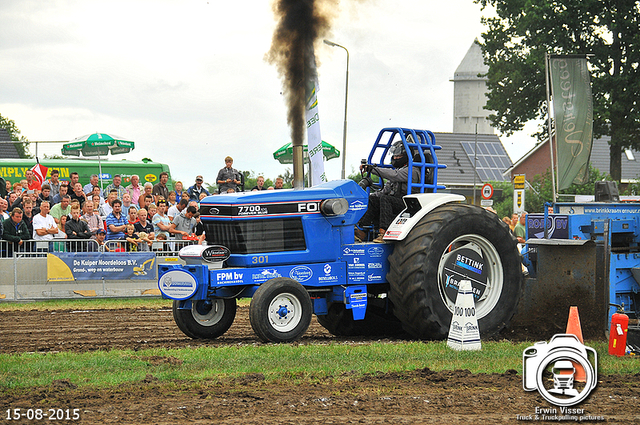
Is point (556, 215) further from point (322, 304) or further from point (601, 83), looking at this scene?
point (601, 83)

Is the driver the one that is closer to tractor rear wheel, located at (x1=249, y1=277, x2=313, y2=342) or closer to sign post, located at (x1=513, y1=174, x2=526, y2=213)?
tractor rear wheel, located at (x1=249, y1=277, x2=313, y2=342)

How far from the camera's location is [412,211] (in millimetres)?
8258

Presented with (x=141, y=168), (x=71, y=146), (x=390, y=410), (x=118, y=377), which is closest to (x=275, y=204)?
(x=118, y=377)

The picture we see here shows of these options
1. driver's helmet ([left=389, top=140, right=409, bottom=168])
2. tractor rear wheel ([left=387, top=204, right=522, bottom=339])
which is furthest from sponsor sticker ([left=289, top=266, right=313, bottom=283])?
driver's helmet ([left=389, top=140, right=409, bottom=168])

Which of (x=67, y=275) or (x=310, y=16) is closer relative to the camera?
(x=310, y=16)

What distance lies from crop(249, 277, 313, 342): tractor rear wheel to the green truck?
1836 cm

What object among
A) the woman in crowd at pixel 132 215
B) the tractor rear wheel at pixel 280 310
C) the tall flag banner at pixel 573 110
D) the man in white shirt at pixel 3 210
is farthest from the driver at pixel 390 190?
the tall flag banner at pixel 573 110

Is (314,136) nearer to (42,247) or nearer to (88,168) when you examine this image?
(42,247)

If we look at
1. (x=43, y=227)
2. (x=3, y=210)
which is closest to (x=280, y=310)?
(x=43, y=227)

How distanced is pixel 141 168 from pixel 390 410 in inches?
898

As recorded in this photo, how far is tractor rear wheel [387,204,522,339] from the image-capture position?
7.80 m

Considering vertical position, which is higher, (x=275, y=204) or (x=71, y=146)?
(x=71, y=146)

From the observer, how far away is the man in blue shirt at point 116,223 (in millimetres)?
14883

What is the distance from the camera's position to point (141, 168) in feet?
87.0
